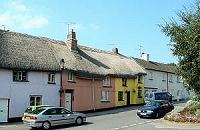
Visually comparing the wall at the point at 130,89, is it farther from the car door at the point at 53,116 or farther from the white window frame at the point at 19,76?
the car door at the point at 53,116

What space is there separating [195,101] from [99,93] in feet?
50.1

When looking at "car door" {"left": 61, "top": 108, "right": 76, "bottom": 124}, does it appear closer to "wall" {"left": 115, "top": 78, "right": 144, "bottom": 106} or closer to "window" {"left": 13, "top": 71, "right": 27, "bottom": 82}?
"window" {"left": 13, "top": 71, "right": 27, "bottom": 82}

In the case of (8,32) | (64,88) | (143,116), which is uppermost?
(8,32)

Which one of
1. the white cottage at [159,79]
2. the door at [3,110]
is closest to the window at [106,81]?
Result: the white cottage at [159,79]

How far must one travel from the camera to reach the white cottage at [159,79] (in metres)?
59.2

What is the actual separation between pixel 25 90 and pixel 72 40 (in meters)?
11.7

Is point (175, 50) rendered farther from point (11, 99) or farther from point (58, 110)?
point (11, 99)

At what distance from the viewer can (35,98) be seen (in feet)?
121

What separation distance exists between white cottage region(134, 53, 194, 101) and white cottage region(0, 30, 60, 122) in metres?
21.6

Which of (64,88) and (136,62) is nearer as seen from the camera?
(64,88)

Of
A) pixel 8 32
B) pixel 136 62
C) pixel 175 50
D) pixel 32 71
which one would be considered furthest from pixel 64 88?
pixel 136 62

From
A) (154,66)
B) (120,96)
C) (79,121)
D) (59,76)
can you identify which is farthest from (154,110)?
(154,66)

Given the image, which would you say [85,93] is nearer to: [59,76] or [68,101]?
[68,101]

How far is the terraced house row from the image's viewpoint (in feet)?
113
